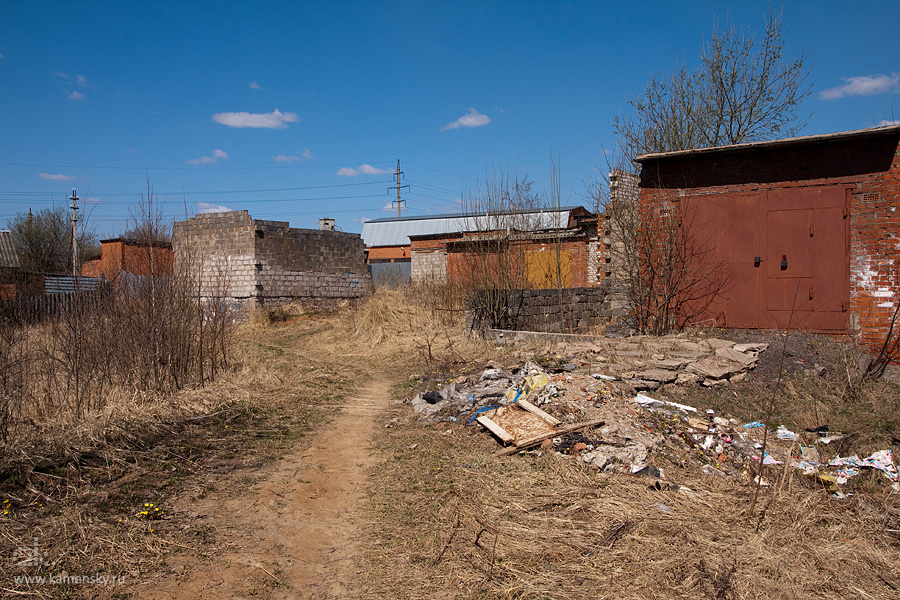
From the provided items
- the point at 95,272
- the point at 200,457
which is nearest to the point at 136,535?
the point at 200,457

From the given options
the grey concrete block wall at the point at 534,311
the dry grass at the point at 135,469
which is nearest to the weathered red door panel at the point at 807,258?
the grey concrete block wall at the point at 534,311

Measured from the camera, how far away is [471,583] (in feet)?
11.0

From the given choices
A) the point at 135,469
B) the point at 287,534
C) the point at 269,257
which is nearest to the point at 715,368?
the point at 287,534

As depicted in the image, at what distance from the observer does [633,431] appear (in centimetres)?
571

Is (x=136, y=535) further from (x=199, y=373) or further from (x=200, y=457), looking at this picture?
(x=199, y=373)

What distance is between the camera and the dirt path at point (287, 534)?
3283 millimetres

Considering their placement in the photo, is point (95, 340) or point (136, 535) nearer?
point (136, 535)

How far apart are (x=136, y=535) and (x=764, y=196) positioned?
1042 cm

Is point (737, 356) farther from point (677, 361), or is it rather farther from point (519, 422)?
point (519, 422)

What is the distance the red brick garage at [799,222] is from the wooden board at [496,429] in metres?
5.96

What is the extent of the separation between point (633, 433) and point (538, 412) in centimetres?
108

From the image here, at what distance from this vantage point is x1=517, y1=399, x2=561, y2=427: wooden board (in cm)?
596

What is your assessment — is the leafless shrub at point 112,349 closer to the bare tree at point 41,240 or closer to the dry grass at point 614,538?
the dry grass at point 614,538

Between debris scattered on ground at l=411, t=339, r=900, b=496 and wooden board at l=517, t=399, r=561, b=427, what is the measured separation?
0.04 feet
